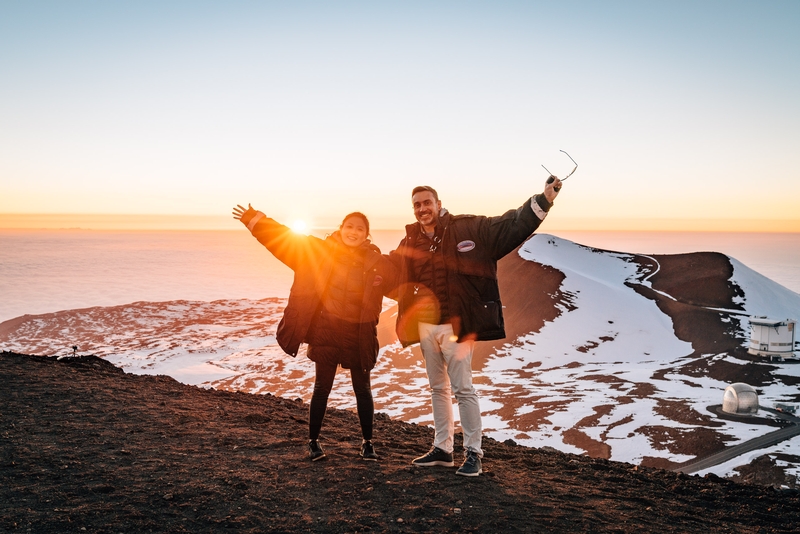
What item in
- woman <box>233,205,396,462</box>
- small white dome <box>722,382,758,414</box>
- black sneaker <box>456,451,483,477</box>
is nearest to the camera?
black sneaker <box>456,451,483,477</box>

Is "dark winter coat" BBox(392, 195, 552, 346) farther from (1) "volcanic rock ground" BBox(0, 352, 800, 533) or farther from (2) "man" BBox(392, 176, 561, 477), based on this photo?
(1) "volcanic rock ground" BBox(0, 352, 800, 533)

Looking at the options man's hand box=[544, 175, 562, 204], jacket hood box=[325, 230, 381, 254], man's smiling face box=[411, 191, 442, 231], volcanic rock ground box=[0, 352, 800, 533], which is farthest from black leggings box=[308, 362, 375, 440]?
man's hand box=[544, 175, 562, 204]

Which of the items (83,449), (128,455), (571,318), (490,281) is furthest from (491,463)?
(571,318)

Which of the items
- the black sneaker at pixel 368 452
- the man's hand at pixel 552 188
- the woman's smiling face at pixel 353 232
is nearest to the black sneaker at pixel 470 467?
the black sneaker at pixel 368 452

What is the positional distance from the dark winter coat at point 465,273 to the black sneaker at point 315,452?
1339 millimetres

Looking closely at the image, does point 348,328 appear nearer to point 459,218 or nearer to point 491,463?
point 459,218

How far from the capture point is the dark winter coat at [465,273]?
4.48m

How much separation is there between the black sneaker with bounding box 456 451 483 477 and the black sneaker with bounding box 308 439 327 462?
127 cm

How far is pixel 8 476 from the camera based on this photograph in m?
Result: 4.00

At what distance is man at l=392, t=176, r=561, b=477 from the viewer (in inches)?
177

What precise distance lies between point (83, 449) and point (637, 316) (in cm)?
3632

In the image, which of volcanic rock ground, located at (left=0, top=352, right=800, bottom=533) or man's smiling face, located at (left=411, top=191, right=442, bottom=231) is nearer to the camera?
volcanic rock ground, located at (left=0, top=352, right=800, bottom=533)

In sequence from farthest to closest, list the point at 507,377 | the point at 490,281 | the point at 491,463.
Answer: the point at 507,377, the point at 491,463, the point at 490,281

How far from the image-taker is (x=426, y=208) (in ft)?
15.0
